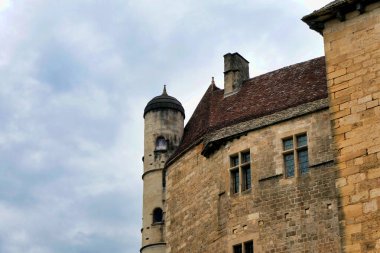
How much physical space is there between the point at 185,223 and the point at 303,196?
5.59 m

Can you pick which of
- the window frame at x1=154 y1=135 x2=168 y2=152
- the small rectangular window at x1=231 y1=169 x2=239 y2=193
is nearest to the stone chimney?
the window frame at x1=154 y1=135 x2=168 y2=152

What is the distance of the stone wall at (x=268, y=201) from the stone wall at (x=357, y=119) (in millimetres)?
6792

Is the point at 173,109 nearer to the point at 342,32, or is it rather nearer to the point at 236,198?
the point at 236,198

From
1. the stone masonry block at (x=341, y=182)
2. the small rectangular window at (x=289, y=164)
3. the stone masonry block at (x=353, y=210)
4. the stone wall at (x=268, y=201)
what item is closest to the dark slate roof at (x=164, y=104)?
the stone wall at (x=268, y=201)

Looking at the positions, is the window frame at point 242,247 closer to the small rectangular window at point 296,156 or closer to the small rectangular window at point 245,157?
the small rectangular window at point 296,156

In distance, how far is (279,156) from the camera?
22.1 m

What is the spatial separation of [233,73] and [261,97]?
2145 mm

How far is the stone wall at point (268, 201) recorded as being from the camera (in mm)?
20766

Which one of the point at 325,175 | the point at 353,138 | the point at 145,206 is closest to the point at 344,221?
the point at 353,138

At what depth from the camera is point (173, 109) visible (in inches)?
1153

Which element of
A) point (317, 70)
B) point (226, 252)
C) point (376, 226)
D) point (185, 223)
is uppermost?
point (317, 70)

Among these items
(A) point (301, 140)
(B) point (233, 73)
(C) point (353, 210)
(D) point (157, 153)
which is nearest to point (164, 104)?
(D) point (157, 153)

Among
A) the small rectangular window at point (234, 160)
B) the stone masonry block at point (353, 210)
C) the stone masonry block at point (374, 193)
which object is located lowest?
the stone masonry block at point (353, 210)

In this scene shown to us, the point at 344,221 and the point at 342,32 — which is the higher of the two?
the point at 342,32
